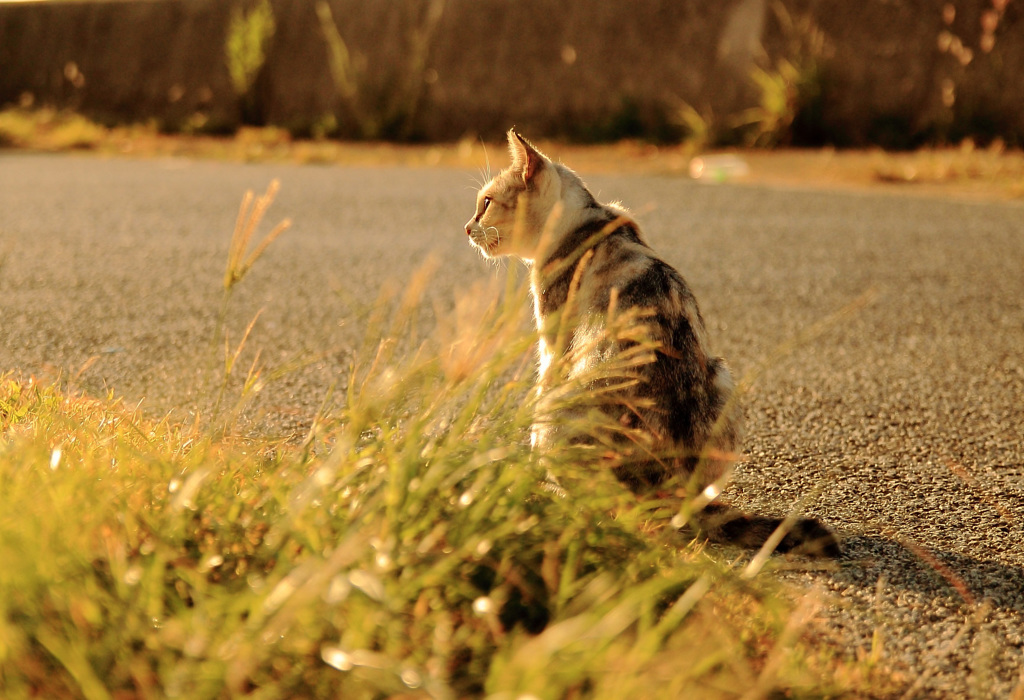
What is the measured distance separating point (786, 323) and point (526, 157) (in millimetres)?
1854

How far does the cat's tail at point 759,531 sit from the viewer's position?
2139mm

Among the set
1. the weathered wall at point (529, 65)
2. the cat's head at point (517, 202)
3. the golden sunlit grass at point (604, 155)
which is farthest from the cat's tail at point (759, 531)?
the weathered wall at point (529, 65)

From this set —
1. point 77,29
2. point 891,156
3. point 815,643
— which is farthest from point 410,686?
point 77,29

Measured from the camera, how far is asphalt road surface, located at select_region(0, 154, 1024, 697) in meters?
2.25

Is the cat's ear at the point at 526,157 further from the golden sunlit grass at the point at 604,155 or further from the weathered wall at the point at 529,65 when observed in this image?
the weathered wall at the point at 529,65

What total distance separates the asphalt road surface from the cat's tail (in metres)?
0.08

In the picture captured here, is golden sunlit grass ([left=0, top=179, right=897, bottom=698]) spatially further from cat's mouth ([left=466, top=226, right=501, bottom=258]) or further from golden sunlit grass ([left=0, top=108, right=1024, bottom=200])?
golden sunlit grass ([left=0, top=108, right=1024, bottom=200])

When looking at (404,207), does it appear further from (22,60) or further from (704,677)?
(22,60)

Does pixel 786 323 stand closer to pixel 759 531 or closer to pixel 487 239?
pixel 487 239

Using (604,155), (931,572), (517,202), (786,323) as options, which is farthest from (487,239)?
(604,155)

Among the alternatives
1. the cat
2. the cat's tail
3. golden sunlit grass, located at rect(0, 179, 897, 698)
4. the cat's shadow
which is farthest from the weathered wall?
golden sunlit grass, located at rect(0, 179, 897, 698)

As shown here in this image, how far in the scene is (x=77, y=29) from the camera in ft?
44.4

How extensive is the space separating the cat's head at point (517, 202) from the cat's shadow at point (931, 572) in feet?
4.04

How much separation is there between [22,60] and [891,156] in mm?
11050
